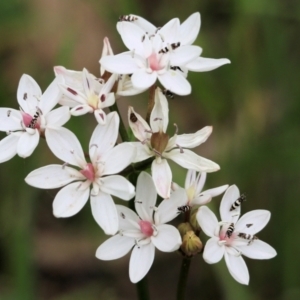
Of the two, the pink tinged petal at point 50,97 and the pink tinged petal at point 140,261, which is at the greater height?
the pink tinged petal at point 50,97

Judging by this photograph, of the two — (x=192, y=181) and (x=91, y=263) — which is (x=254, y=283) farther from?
(x=192, y=181)

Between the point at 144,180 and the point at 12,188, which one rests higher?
the point at 144,180

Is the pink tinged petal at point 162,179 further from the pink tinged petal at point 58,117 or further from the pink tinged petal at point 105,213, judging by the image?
the pink tinged petal at point 58,117

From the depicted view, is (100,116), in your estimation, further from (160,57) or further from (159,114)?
(160,57)

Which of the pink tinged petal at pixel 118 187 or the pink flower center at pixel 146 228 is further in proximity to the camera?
the pink flower center at pixel 146 228

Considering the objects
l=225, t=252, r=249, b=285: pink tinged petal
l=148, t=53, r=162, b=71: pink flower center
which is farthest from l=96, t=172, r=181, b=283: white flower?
l=148, t=53, r=162, b=71: pink flower center

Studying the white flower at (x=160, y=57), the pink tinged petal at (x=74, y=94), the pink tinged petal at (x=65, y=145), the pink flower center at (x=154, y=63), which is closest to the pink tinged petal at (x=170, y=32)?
the white flower at (x=160, y=57)

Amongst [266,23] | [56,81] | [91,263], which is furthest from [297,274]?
[56,81]
